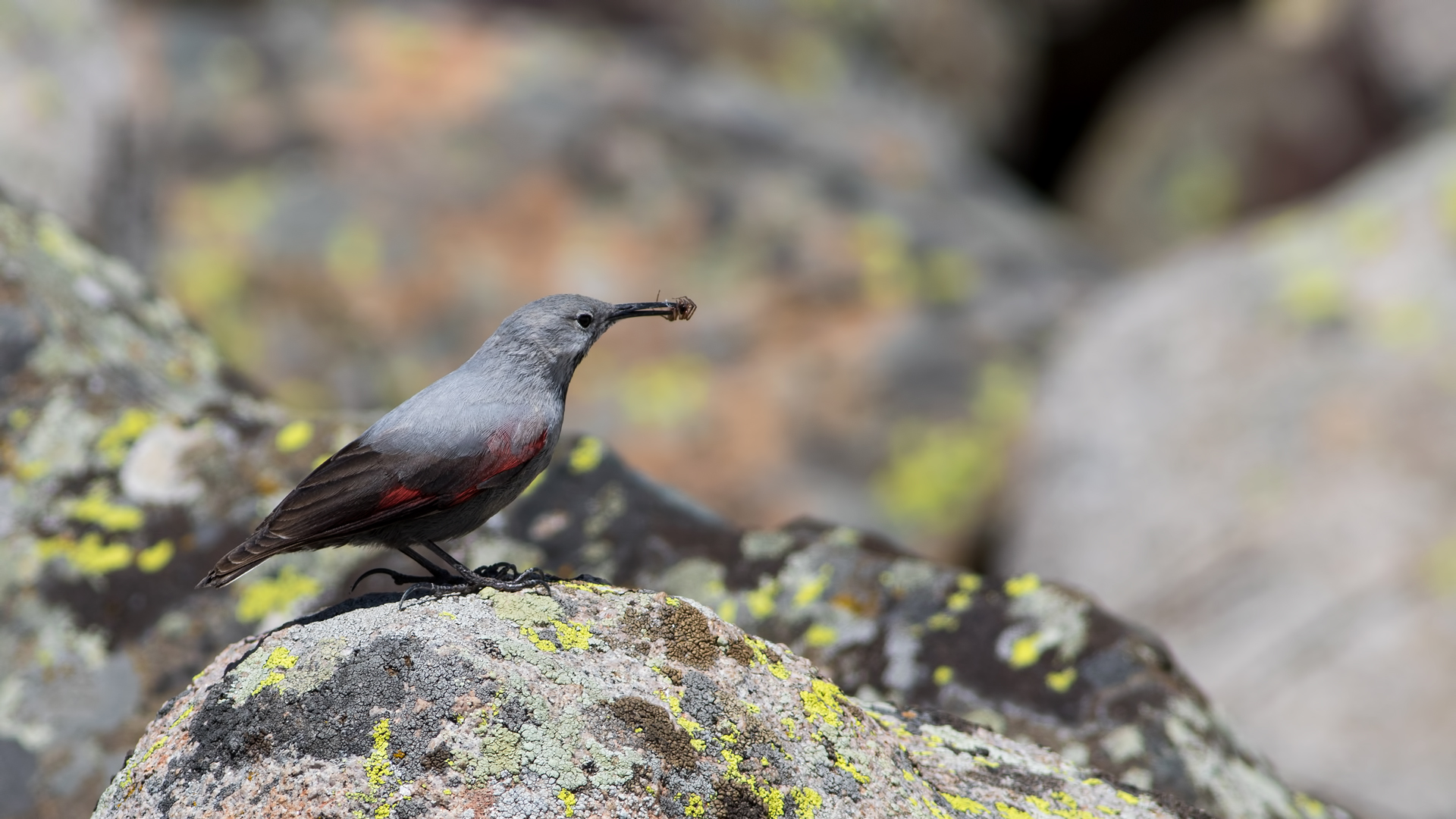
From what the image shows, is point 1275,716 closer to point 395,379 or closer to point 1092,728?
point 1092,728

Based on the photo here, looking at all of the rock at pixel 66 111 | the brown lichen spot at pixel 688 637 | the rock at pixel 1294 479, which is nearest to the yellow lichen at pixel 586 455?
the brown lichen spot at pixel 688 637

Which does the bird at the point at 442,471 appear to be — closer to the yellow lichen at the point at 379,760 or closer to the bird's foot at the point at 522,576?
the bird's foot at the point at 522,576

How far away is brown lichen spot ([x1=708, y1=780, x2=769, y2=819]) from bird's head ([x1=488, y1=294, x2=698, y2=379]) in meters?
2.16

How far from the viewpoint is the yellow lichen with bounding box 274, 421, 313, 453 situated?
6.41 meters

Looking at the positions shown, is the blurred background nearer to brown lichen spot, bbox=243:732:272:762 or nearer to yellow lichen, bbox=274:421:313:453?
yellow lichen, bbox=274:421:313:453

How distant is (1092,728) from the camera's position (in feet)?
18.0

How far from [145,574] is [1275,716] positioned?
25.5 feet

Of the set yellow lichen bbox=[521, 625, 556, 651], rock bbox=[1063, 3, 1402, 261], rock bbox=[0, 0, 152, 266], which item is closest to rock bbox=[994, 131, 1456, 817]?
rock bbox=[1063, 3, 1402, 261]

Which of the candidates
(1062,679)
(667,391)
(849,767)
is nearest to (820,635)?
(1062,679)

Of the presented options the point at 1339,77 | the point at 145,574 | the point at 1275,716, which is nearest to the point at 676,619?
the point at 145,574

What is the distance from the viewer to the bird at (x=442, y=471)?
4617mm

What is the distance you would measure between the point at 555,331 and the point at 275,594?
6.21 feet

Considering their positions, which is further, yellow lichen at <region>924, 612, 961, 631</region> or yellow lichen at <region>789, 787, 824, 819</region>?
yellow lichen at <region>924, 612, 961, 631</region>

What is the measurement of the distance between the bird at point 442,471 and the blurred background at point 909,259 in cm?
298
